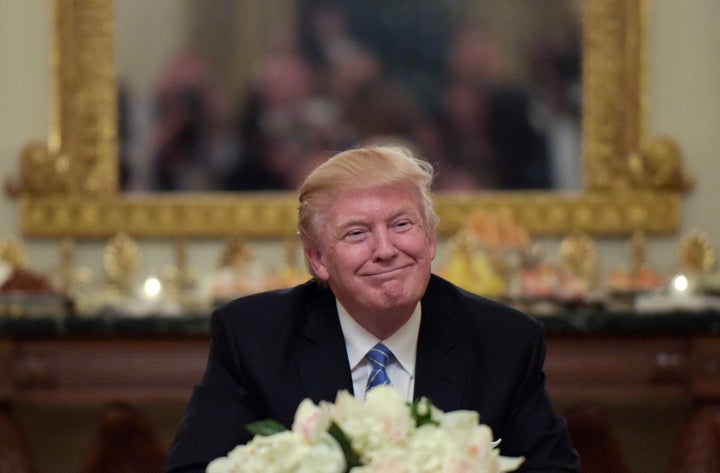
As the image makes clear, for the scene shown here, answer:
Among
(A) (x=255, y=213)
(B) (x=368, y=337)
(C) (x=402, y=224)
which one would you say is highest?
(C) (x=402, y=224)

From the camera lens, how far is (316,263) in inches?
120

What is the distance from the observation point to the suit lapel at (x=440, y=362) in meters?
2.96

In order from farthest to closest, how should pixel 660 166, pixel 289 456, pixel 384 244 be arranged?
pixel 660 166
pixel 384 244
pixel 289 456

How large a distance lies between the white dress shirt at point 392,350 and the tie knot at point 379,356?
0.5 inches

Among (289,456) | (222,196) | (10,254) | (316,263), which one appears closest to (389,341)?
(316,263)

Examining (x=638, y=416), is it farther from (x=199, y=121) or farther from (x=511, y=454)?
(x=511, y=454)

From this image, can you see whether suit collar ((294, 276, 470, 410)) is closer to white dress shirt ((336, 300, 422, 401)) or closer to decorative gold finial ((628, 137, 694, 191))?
white dress shirt ((336, 300, 422, 401))

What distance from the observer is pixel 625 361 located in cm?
540

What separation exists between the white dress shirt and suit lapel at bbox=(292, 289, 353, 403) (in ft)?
0.09

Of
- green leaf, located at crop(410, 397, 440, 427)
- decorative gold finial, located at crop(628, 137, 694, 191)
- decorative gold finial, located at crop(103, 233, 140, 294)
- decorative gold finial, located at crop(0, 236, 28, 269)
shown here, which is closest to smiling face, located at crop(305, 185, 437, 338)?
green leaf, located at crop(410, 397, 440, 427)

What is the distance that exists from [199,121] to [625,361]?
2942mm

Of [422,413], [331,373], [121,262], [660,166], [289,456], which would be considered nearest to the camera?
[289,456]

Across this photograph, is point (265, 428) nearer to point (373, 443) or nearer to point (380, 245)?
point (373, 443)

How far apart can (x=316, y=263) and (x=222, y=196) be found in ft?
14.1
